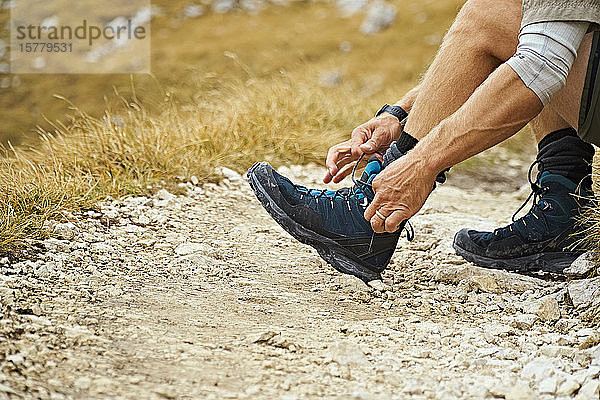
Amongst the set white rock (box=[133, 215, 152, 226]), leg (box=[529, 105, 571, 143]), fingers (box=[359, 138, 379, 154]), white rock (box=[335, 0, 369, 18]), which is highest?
leg (box=[529, 105, 571, 143])

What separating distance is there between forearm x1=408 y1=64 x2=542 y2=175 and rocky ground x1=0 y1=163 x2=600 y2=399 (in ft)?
1.49

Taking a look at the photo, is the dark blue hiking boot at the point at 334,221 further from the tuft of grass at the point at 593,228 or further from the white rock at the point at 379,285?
the tuft of grass at the point at 593,228

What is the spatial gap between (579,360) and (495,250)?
2.05 ft

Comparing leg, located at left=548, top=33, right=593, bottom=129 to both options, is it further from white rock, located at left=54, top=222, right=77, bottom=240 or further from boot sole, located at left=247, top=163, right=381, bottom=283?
white rock, located at left=54, top=222, right=77, bottom=240

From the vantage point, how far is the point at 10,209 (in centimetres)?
193

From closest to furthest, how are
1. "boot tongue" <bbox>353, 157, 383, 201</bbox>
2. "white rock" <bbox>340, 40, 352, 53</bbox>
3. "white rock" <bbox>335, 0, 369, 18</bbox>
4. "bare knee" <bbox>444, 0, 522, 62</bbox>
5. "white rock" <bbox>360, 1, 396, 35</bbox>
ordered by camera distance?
"bare knee" <bbox>444, 0, 522, 62</bbox> < "boot tongue" <bbox>353, 157, 383, 201</bbox> < "white rock" <bbox>340, 40, 352, 53</bbox> < "white rock" <bbox>360, 1, 396, 35</bbox> < "white rock" <bbox>335, 0, 369, 18</bbox>

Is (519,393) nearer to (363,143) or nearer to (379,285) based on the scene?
(379,285)

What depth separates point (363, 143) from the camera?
1.88 m

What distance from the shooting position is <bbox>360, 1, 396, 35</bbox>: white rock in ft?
34.1

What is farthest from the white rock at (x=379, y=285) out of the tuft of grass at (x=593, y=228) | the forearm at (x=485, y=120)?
the tuft of grass at (x=593, y=228)

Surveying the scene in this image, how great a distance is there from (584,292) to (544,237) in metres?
0.28

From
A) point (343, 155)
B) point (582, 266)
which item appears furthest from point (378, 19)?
point (582, 266)

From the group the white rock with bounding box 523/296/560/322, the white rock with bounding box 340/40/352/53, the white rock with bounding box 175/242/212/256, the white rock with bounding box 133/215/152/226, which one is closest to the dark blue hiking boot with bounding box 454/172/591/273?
the white rock with bounding box 523/296/560/322

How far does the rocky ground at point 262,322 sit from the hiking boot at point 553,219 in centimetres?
8
